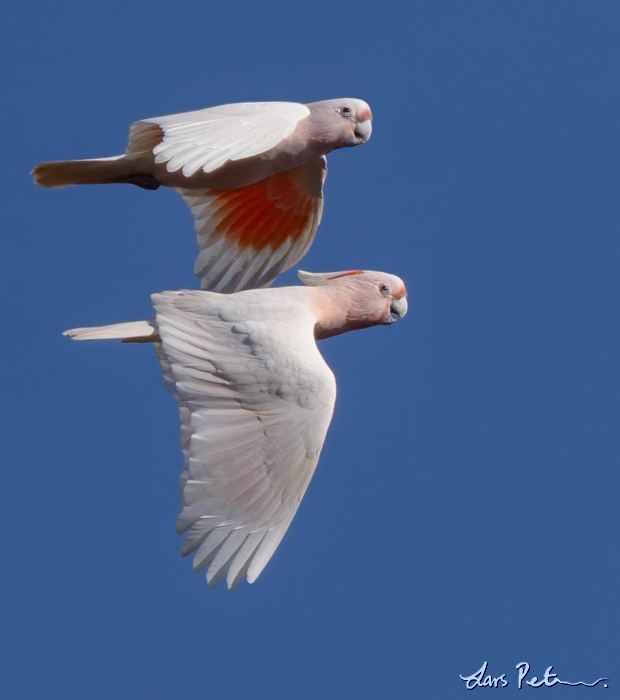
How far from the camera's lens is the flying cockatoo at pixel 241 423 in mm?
4719

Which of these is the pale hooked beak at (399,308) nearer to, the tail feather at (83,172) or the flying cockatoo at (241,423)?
the flying cockatoo at (241,423)

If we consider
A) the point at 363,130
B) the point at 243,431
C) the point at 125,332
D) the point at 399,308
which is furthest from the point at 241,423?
the point at 363,130

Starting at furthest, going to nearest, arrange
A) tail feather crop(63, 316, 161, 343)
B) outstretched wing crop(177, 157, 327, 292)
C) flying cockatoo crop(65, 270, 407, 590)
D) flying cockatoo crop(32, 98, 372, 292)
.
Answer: outstretched wing crop(177, 157, 327, 292) → tail feather crop(63, 316, 161, 343) → flying cockatoo crop(32, 98, 372, 292) → flying cockatoo crop(65, 270, 407, 590)

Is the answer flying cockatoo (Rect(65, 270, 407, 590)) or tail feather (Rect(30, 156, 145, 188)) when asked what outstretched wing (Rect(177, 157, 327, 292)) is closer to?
tail feather (Rect(30, 156, 145, 188))

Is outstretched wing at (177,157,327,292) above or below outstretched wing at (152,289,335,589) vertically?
above

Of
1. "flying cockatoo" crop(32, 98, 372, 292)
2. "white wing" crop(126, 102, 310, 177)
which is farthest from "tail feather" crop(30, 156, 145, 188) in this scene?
"white wing" crop(126, 102, 310, 177)

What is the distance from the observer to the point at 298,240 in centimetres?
582

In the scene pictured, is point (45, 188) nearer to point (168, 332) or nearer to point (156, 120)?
point (156, 120)

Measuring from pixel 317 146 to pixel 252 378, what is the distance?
1137 mm

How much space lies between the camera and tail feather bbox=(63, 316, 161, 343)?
5.13m

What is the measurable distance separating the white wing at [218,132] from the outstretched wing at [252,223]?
0.46 metres

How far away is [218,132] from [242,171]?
16.4 inches

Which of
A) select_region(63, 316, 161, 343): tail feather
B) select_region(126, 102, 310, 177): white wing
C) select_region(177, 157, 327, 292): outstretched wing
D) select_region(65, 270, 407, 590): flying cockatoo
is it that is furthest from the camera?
select_region(177, 157, 327, 292): outstretched wing

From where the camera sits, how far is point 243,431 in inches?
188
